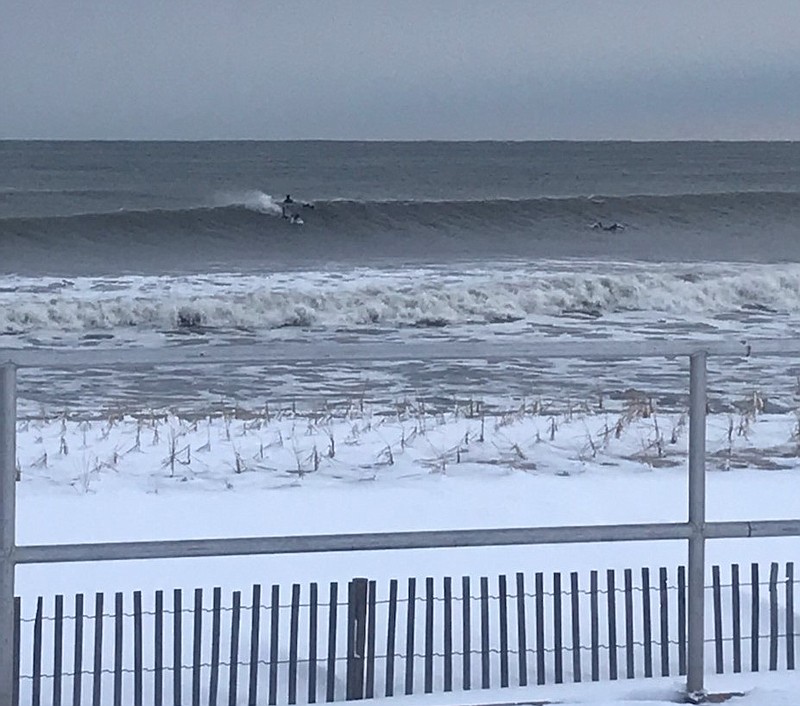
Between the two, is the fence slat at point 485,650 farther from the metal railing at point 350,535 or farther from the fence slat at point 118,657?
the fence slat at point 118,657

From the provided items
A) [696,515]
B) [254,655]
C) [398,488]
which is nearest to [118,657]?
[254,655]

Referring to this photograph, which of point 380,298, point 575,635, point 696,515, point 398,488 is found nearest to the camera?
point 696,515

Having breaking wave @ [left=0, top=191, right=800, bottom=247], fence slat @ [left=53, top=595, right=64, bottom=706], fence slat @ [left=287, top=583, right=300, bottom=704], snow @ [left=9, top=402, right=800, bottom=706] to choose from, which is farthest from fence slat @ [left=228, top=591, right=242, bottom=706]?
breaking wave @ [left=0, top=191, right=800, bottom=247]

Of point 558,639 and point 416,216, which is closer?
point 558,639

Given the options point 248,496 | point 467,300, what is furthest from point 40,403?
point 467,300

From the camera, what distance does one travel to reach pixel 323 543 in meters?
3.79

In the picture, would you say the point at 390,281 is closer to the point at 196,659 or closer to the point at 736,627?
the point at 736,627

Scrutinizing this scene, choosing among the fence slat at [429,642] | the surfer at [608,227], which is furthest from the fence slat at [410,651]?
the surfer at [608,227]

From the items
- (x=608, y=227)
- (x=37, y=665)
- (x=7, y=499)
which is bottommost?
(x=37, y=665)

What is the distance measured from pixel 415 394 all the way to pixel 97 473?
4.81 meters

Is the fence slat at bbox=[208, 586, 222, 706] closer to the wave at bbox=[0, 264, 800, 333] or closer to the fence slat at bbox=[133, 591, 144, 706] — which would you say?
the fence slat at bbox=[133, 591, 144, 706]

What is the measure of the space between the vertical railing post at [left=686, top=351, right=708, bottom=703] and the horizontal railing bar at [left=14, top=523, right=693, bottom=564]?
0.18 ft

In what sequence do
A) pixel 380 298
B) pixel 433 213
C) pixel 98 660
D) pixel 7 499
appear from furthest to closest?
1. pixel 433 213
2. pixel 380 298
3. pixel 98 660
4. pixel 7 499

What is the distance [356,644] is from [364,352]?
1095 mm
